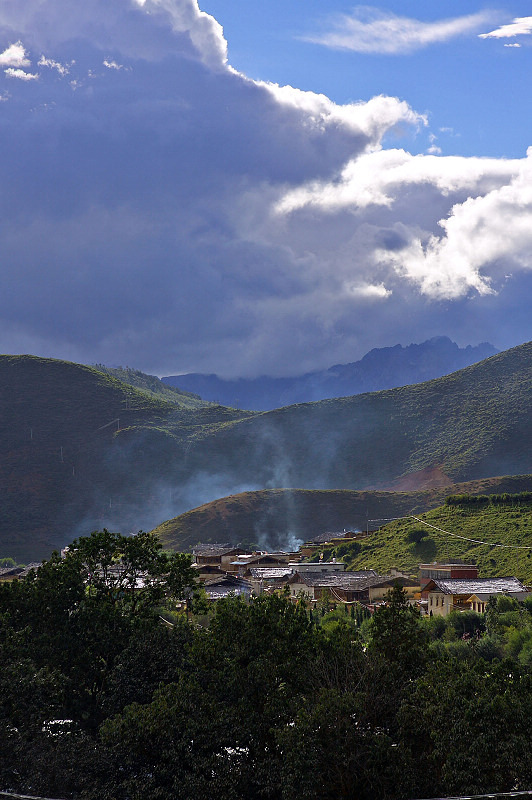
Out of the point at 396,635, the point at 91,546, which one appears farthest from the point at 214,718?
the point at 91,546

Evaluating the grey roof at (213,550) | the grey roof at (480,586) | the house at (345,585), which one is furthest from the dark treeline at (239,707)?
the grey roof at (213,550)

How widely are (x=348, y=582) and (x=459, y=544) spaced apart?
14063 mm

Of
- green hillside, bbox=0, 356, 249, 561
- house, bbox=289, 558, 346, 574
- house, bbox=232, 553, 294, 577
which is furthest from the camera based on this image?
green hillside, bbox=0, 356, 249, 561

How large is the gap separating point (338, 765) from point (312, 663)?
322cm

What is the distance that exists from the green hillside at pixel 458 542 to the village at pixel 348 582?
233 centimetres

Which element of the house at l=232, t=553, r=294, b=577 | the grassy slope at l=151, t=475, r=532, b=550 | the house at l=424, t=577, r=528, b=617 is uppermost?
the grassy slope at l=151, t=475, r=532, b=550

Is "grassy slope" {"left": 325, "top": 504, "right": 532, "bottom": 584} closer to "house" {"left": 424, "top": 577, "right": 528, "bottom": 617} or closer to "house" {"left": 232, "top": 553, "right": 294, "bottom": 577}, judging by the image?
"house" {"left": 424, "top": 577, "right": 528, "bottom": 617}

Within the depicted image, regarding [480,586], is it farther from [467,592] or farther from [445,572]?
[445,572]

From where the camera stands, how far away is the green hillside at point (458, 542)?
74688 mm

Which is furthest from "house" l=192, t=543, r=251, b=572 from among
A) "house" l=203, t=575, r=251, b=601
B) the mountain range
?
the mountain range

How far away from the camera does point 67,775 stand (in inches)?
797

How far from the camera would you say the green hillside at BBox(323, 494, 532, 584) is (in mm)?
74688

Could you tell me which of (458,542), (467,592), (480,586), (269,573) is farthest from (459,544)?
(467,592)

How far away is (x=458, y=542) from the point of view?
274ft
